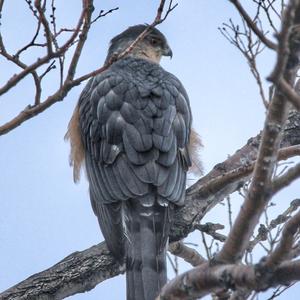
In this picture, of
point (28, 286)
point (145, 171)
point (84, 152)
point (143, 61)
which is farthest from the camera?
point (143, 61)

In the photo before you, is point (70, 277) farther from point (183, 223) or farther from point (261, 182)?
point (261, 182)

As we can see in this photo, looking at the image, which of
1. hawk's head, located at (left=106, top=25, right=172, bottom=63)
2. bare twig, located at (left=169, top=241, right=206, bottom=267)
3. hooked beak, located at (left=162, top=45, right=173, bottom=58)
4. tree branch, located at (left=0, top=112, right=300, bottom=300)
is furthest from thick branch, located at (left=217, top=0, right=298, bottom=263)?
hooked beak, located at (left=162, top=45, right=173, bottom=58)

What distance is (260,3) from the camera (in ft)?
16.6

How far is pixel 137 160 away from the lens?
618 cm

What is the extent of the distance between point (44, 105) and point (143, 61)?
3.51 metres

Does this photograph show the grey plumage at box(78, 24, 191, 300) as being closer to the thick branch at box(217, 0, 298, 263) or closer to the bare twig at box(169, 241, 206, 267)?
the bare twig at box(169, 241, 206, 267)

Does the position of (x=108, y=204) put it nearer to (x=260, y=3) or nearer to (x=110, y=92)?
(x=110, y=92)

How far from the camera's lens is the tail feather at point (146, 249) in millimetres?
5523

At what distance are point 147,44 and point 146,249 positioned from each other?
137 inches

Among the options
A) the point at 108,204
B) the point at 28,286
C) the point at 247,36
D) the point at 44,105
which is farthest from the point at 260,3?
the point at 28,286

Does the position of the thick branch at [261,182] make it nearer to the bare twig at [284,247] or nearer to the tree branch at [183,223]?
the bare twig at [284,247]

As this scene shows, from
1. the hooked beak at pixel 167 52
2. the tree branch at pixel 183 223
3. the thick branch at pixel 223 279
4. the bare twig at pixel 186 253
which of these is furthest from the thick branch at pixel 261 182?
→ the hooked beak at pixel 167 52

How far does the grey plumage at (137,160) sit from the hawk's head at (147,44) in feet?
3.85

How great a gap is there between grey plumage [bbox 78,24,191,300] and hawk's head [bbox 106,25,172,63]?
3.85 feet
